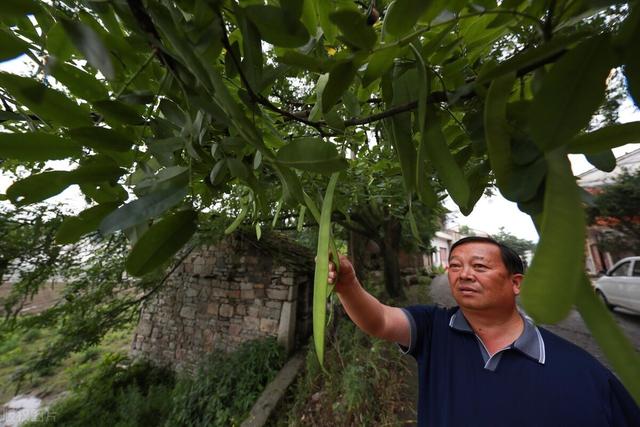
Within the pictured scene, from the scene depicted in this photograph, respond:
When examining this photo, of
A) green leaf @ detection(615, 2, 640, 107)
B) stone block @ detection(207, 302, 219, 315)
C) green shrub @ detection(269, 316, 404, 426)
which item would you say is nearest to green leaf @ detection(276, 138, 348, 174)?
green leaf @ detection(615, 2, 640, 107)

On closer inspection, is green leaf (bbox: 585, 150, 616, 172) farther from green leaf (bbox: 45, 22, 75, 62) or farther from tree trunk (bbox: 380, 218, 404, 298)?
tree trunk (bbox: 380, 218, 404, 298)

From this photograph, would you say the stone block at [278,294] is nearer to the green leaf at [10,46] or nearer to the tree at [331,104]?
the tree at [331,104]

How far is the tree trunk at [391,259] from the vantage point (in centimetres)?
527

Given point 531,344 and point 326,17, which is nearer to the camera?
point 326,17

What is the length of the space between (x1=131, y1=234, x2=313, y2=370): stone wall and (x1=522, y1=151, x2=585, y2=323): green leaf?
403cm

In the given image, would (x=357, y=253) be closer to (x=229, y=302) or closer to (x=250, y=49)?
(x=229, y=302)

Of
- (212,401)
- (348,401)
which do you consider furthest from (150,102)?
(212,401)

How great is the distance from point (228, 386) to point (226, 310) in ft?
3.70

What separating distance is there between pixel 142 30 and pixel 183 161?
17 cm

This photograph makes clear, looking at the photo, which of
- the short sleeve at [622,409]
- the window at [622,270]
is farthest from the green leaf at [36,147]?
the window at [622,270]

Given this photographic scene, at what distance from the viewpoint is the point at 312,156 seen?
269mm

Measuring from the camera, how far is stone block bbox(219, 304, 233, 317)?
14.1ft

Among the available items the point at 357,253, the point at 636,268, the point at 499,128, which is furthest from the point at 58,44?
the point at 636,268

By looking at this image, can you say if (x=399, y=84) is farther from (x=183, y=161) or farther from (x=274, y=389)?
(x=274, y=389)
